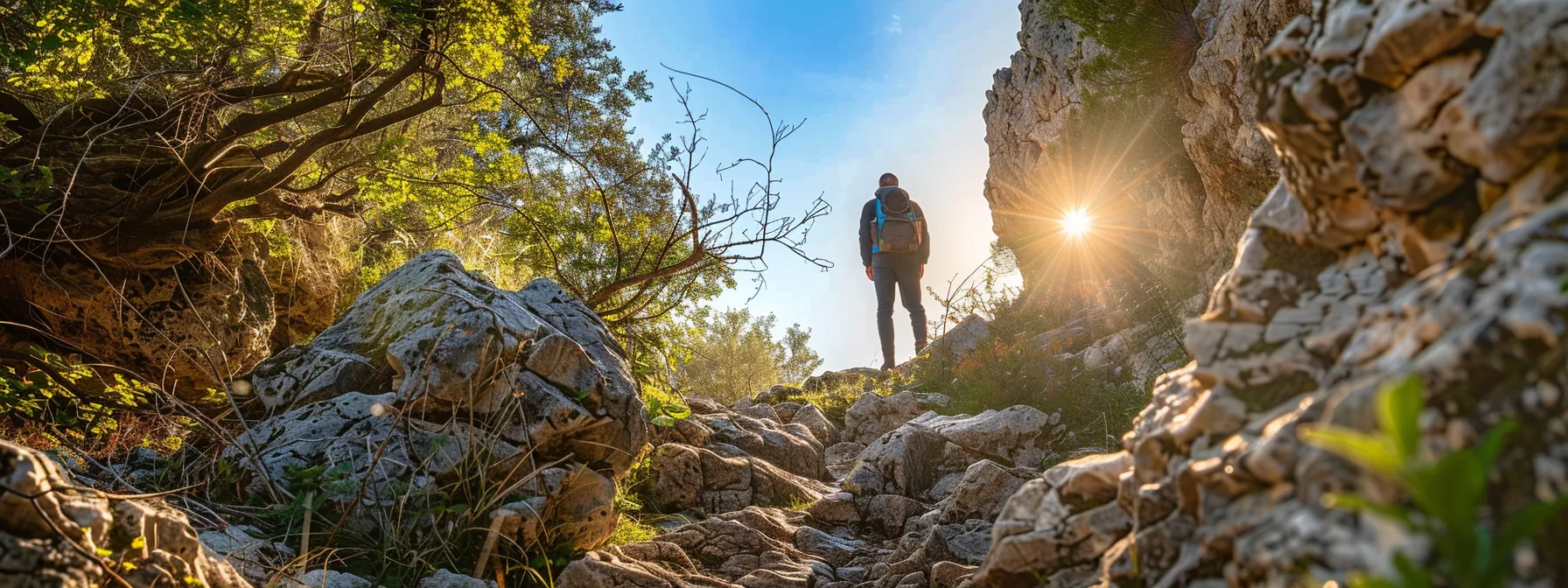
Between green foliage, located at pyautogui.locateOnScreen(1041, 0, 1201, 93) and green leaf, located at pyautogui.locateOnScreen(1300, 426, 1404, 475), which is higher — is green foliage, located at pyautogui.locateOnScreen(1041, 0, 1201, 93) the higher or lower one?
the higher one

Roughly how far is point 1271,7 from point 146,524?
9.19m

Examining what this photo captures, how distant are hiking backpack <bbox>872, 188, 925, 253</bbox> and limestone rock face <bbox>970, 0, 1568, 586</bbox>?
10.7 meters

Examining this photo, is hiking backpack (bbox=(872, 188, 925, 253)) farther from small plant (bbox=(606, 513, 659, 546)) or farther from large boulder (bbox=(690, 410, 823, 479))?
small plant (bbox=(606, 513, 659, 546))

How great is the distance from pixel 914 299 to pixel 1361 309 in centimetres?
1221

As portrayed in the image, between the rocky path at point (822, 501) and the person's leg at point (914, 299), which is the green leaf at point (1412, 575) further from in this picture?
the person's leg at point (914, 299)

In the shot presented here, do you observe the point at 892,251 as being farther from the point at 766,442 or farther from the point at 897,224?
the point at 766,442

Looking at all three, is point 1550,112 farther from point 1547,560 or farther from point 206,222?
point 206,222

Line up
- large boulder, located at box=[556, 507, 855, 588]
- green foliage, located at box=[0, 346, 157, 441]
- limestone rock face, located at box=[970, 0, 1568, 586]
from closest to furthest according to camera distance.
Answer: limestone rock face, located at box=[970, 0, 1568, 586]
large boulder, located at box=[556, 507, 855, 588]
green foliage, located at box=[0, 346, 157, 441]

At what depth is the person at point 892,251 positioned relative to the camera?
42.1ft

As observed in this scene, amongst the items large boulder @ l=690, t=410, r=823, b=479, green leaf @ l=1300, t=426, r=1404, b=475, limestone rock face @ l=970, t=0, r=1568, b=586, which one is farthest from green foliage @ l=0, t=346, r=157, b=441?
green leaf @ l=1300, t=426, r=1404, b=475

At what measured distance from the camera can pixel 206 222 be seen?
662 centimetres

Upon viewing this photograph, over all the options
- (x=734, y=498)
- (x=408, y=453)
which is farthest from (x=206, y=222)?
(x=734, y=498)

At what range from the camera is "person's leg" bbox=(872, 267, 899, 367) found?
13.3 meters

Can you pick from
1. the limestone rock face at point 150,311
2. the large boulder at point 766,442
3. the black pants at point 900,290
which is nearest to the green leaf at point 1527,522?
the large boulder at point 766,442
